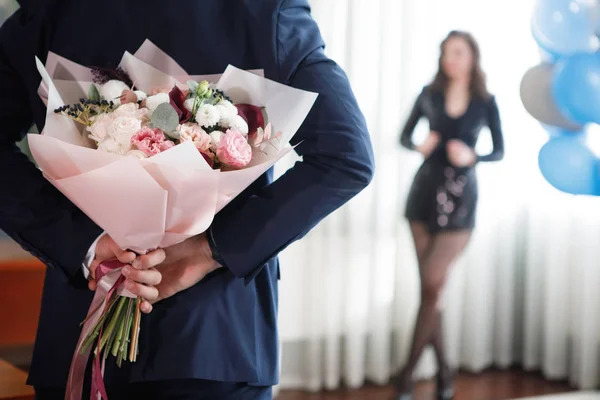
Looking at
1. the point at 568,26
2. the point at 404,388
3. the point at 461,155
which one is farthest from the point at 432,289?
the point at 568,26

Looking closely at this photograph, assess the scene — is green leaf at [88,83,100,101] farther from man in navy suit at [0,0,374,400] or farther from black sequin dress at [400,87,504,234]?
black sequin dress at [400,87,504,234]

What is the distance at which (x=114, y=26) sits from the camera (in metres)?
1.09

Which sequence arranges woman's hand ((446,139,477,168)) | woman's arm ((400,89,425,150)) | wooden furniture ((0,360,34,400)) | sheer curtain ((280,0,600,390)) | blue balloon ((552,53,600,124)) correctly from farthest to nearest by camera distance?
sheer curtain ((280,0,600,390)), woman's arm ((400,89,425,150)), woman's hand ((446,139,477,168)), blue balloon ((552,53,600,124)), wooden furniture ((0,360,34,400))

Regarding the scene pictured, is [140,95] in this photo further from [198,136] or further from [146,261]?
[146,261]

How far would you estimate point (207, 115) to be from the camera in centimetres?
98

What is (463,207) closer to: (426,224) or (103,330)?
(426,224)

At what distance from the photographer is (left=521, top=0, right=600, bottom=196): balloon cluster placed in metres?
2.54

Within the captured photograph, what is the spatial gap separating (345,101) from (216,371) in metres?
0.48

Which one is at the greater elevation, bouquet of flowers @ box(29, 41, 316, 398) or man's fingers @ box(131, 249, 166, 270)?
bouquet of flowers @ box(29, 41, 316, 398)

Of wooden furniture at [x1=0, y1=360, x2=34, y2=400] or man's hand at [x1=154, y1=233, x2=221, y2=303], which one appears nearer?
man's hand at [x1=154, y1=233, x2=221, y2=303]

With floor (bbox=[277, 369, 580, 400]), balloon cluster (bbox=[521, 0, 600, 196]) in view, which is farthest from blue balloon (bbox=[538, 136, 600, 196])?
floor (bbox=[277, 369, 580, 400])

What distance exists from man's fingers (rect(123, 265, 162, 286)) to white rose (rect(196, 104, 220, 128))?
25 cm

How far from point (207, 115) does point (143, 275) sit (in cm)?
27

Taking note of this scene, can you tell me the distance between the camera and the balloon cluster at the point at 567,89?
2543mm
